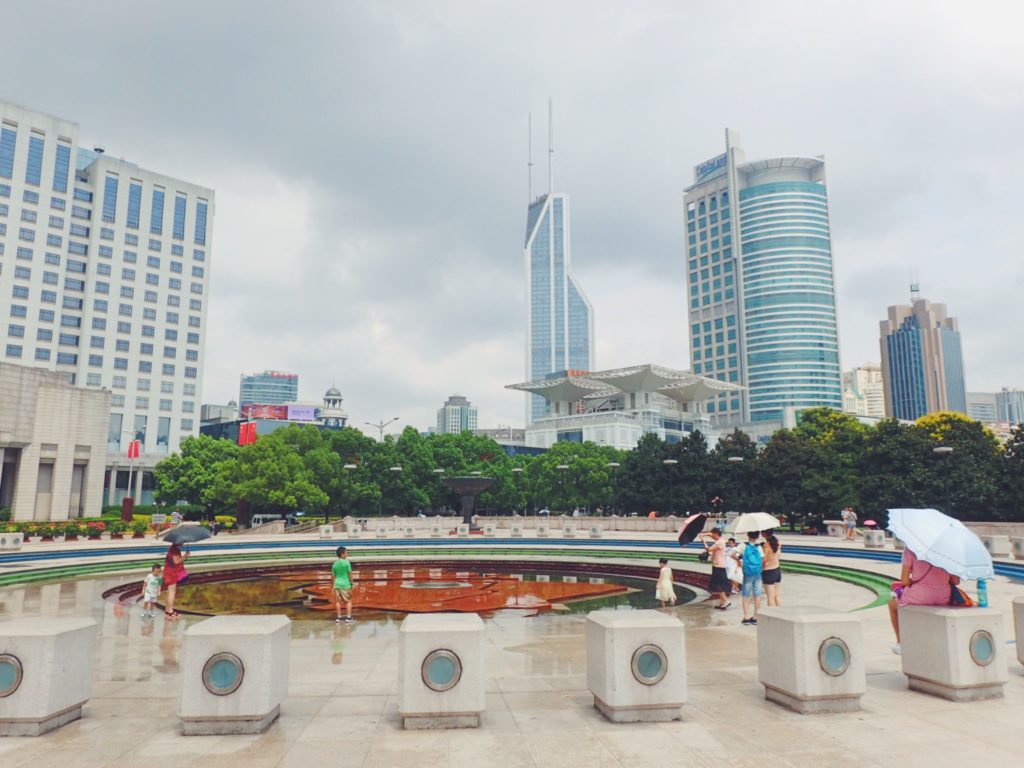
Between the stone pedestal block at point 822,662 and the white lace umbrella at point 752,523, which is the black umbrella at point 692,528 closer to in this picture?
the white lace umbrella at point 752,523

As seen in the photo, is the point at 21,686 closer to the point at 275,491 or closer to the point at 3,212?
the point at 275,491

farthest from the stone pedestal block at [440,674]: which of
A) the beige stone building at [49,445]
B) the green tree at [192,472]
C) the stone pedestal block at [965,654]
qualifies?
the beige stone building at [49,445]

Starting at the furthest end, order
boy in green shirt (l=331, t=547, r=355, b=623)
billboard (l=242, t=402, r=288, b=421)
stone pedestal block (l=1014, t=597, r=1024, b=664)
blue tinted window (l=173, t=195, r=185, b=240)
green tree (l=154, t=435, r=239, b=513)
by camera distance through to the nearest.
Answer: billboard (l=242, t=402, r=288, b=421), blue tinted window (l=173, t=195, r=185, b=240), green tree (l=154, t=435, r=239, b=513), boy in green shirt (l=331, t=547, r=355, b=623), stone pedestal block (l=1014, t=597, r=1024, b=664)

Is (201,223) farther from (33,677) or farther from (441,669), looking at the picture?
(441,669)

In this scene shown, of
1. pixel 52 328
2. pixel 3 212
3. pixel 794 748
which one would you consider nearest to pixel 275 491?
pixel 794 748

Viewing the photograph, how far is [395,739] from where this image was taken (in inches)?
261

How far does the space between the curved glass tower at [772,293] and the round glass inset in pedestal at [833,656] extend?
520 ft

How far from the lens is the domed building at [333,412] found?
158 m

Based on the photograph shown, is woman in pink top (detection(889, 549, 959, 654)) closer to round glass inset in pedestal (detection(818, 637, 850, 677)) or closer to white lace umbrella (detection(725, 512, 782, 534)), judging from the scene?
round glass inset in pedestal (detection(818, 637, 850, 677))

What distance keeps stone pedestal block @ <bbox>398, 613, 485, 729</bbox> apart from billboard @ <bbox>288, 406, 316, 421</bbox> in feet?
489

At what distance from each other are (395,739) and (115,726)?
3.11 meters

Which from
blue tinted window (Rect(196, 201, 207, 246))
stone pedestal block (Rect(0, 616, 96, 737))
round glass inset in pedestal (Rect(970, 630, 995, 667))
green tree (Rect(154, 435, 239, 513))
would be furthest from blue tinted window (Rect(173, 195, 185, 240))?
round glass inset in pedestal (Rect(970, 630, 995, 667))

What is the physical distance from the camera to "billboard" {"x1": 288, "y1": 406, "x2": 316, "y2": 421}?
14924cm

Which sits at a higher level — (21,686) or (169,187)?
(169,187)
